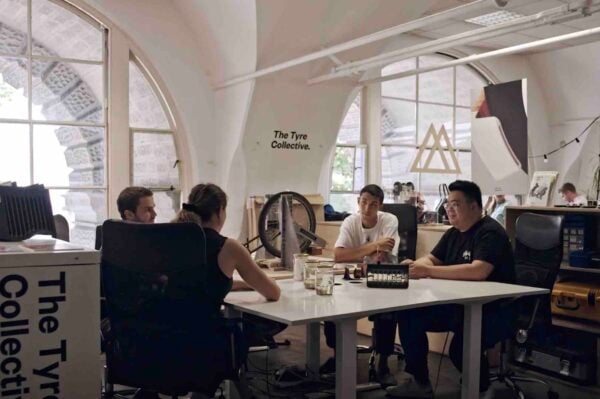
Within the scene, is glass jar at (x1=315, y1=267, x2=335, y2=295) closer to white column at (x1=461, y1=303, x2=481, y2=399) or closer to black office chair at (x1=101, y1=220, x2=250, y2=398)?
black office chair at (x1=101, y1=220, x2=250, y2=398)

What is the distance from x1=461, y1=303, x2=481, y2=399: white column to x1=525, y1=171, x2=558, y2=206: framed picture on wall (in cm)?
318

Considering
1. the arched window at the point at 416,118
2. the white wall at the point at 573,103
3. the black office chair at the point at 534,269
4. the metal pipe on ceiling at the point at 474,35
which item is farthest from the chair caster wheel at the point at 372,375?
the white wall at the point at 573,103

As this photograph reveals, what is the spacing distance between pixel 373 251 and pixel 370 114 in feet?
16.4

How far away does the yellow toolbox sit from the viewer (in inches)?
149

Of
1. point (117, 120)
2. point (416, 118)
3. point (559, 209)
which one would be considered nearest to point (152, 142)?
point (117, 120)

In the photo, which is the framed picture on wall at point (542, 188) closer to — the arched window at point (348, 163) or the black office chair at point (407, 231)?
the black office chair at point (407, 231)

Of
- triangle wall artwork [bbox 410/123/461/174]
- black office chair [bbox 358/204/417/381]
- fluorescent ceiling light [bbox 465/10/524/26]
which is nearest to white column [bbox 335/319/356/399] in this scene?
black office chair [bbox 358/204/417/381]

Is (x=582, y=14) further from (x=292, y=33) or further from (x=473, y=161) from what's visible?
(x=292, y=33)

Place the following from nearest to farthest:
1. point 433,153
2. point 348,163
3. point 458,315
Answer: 1. point 458,315
2. point 433,153
3. point 348,163

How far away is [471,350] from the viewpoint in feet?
9.41

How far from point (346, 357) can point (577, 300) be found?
2.16m

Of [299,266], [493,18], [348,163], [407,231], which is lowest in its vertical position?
[299,266]

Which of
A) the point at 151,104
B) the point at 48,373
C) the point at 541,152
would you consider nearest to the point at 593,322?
the point at 48,373

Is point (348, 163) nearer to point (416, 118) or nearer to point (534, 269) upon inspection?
point (416, 118)
